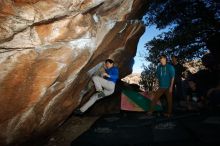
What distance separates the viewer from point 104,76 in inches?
373

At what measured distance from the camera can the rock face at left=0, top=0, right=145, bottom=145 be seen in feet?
17.5

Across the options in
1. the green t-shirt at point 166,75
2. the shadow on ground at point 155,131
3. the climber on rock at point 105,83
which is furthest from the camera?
the green t-shirt at point 166,75

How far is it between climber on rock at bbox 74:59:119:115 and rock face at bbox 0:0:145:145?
1147mm

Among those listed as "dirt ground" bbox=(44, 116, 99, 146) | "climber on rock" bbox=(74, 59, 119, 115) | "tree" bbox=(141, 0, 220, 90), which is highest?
"tree" bbox=(141, 0, 220, 90)

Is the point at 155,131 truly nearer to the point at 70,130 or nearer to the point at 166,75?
the point at 166,75

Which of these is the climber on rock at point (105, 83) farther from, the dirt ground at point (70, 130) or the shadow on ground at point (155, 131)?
the shadow on ground at point (155, 131)

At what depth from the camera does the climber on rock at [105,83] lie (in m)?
9.07

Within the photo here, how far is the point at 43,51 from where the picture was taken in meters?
6.00

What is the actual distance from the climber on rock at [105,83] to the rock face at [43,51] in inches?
45.1

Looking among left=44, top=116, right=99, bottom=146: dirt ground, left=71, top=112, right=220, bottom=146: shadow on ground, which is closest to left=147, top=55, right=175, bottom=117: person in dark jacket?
left=71, top=112, right=220, bottom=146: shadow on ground

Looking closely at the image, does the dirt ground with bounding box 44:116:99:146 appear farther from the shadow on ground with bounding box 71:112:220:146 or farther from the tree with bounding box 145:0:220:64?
the tree with bounding box 145:0:220:64

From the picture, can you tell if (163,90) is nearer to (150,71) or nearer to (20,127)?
(20,127)

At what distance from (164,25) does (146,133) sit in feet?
27.8

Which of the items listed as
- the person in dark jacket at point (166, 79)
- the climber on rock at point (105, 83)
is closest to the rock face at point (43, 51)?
the climber on rock at point (105, 83)
